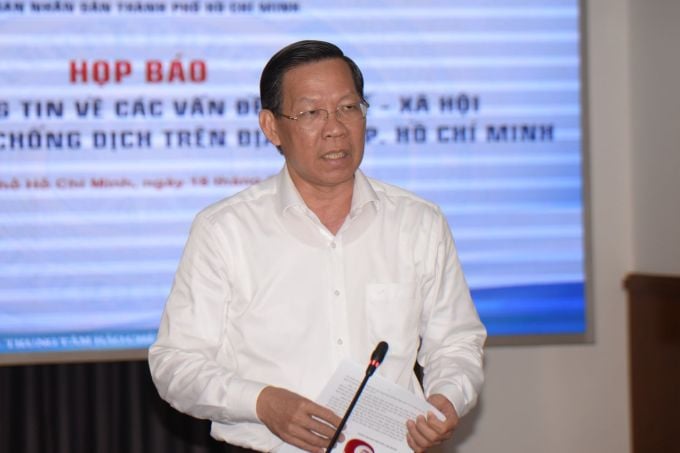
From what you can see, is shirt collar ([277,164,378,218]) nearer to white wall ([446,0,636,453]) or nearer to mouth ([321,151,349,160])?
mouth ([321,151,349,160])

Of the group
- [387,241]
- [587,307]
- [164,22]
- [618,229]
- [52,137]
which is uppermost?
[164,22]

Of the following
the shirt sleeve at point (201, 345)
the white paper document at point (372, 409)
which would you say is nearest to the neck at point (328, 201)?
the shirt sleeve at point (201, 345)

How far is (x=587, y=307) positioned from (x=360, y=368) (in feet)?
7.41

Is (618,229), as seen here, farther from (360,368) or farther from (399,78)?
(360,368)

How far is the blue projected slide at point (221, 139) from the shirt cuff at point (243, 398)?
5.97 feet

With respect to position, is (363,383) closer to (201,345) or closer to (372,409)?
(372,409)

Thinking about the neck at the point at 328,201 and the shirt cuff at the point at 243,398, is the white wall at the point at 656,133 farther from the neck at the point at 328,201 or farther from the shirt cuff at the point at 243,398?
the shirt cuff at the point at 243,398

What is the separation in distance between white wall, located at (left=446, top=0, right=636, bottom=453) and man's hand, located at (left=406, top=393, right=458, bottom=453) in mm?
2344

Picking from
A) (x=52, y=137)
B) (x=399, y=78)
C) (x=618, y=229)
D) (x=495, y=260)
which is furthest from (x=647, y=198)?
(x=52, y=137)

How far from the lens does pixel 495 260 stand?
3.93 meters

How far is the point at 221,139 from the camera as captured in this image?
3797 mm

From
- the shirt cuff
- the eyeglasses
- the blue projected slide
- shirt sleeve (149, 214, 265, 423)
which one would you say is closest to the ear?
the eyeglasses

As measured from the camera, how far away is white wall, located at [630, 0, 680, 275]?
3.96 m

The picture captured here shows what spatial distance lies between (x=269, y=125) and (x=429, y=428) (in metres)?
0.80
